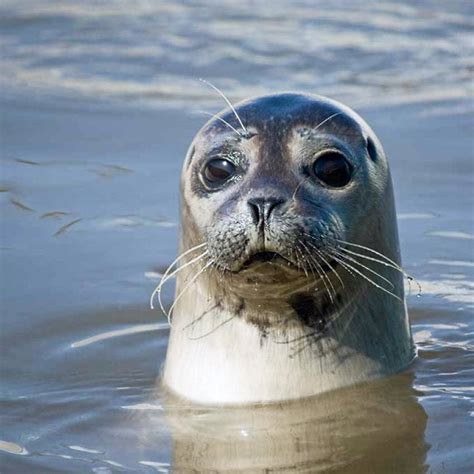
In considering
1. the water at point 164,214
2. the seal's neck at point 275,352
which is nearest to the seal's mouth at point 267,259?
the seal's neck at point 275,352

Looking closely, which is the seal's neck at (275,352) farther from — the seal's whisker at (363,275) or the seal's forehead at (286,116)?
the seal's forehead at (286,116)

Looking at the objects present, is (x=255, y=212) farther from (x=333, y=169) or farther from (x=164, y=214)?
(x=164, y=214)

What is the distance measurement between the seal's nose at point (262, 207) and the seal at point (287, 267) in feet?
0.11

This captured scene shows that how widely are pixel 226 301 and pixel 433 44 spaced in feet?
21.4

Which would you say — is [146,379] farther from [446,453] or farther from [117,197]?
[117,197]

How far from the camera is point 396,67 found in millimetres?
11172

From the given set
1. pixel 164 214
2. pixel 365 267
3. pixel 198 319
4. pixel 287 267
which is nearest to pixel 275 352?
pixel 198 319

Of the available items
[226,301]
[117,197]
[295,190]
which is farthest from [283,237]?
[117,197]

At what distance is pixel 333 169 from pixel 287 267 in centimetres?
49

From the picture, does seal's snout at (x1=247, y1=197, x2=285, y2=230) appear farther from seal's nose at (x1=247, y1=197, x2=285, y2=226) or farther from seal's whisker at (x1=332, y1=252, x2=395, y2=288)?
seal's whisker at (x1=332, y1=252, x2=395, y2=288)

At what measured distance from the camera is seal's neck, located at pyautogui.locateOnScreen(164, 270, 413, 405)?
567 centimetres

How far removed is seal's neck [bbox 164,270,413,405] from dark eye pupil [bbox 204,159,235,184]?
42 cm

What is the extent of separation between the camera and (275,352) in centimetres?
566

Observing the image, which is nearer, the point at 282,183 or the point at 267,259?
the point at 267,259
